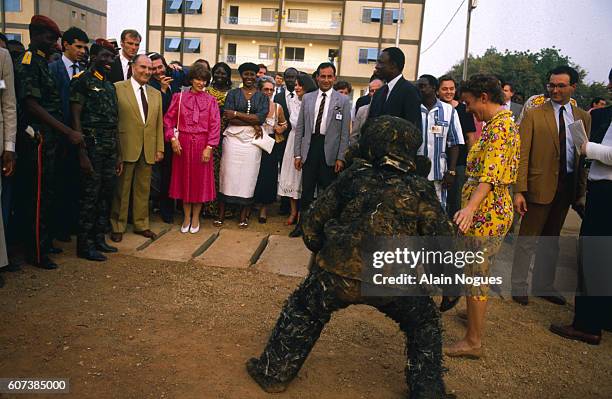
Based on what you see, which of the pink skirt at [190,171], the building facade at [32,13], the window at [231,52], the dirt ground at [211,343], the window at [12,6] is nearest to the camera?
the dirt ground at [211,343]

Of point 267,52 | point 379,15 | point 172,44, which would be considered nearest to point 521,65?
point 379,15

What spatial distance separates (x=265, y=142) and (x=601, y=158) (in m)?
4.11

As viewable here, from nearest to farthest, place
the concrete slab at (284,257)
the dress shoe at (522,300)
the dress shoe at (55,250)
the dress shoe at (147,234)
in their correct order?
the dress shoe at (522,300), the dress shoe at (55,250), the concrete slab at (284,257), the dress shoe at (147,234)

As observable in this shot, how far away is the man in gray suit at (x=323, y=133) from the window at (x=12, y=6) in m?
33.4

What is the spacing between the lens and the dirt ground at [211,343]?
300 centimetres

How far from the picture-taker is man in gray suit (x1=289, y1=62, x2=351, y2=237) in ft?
20.2

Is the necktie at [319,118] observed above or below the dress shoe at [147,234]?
above

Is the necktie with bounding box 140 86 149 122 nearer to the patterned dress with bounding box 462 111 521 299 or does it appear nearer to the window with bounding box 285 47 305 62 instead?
the patterned dress with bounding box 462 111 521 299

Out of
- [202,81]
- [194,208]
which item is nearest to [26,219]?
[194,208]

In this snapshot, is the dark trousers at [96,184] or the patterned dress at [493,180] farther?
the dark trousers at [96,184]

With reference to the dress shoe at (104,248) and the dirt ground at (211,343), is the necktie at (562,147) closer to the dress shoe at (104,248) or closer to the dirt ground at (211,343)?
the dirt ground at (211,343)

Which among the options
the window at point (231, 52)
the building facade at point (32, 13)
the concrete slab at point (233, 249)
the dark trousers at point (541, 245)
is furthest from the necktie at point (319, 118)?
the building facade at point (32, 13)

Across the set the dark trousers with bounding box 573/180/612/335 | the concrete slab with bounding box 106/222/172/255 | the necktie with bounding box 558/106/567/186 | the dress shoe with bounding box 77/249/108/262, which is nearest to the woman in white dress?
the concrete slab with bounding box 106/222/172/255

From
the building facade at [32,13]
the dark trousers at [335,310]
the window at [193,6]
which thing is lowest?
the dark trousers at [335,310]
